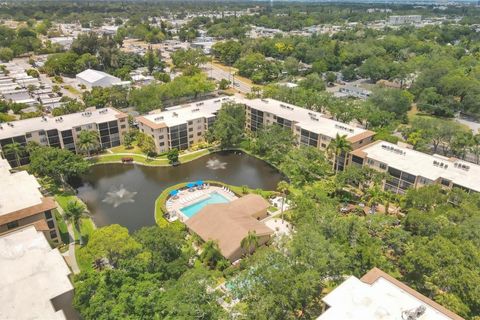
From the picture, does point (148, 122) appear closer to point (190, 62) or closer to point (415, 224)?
point (415, 224)

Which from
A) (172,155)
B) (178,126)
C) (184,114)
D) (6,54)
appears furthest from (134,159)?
(6,54)

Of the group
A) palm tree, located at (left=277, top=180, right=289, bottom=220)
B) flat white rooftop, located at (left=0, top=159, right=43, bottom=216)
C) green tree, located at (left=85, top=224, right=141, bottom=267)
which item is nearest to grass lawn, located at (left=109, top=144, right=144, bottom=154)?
flat white rooftop, located at (left=0, top=159, right=43, bottom=216)

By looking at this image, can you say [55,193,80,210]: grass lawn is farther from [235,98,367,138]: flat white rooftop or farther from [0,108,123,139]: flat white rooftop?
[235,98,367,138]: flat white rooftop

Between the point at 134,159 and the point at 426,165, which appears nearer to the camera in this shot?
the point at 426,165

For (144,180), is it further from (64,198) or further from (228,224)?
(228,224)

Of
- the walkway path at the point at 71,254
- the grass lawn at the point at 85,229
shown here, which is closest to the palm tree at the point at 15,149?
the walkway path at the point at 71,254

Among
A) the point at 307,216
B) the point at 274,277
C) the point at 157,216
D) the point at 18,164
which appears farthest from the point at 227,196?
the point at 18,164
